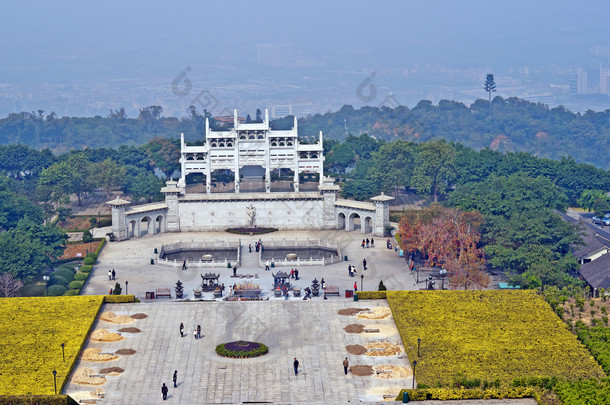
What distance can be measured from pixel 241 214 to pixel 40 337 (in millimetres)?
37293

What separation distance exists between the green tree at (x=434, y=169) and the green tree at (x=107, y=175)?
32.4 metres

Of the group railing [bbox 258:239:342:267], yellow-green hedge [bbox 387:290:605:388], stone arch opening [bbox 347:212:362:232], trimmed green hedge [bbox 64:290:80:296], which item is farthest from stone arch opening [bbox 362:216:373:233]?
trimmed green hedge [bbox 64:290:80:296]

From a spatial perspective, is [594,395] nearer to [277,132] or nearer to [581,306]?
[581,306]

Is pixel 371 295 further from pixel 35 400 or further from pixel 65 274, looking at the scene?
pixel 35 400

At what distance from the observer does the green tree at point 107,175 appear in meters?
121

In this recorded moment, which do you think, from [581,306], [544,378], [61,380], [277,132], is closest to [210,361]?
[61,380]

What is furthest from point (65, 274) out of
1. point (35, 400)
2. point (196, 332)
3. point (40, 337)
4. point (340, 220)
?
point (35, 400)

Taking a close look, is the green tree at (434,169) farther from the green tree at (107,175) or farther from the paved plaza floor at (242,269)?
the green tree at (107,175)

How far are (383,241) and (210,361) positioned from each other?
1382 inches

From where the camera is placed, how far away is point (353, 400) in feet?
203

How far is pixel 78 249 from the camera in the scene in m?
97.3

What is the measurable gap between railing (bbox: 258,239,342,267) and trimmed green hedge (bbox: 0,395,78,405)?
34.5 m

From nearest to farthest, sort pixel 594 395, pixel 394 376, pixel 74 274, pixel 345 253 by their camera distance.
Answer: pixel 594 395, pixel 394 376, pixel 74 274, pixel 345 253

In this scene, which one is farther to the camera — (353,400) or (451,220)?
(451,220)
